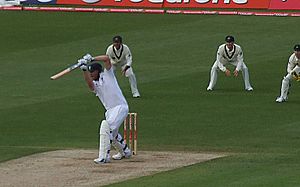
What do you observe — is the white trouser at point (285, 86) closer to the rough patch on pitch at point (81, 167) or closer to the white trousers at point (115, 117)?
the rough patch on pitch at point (81, 167)

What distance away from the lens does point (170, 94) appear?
1281 inches

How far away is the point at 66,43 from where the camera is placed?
43.8 m

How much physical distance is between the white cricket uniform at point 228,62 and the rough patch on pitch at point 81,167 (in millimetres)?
11404

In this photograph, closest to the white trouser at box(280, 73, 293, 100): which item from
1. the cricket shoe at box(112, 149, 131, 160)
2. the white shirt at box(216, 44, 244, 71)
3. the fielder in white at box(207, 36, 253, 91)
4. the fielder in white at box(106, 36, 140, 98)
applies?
the fielder in white at box(207, 36, 253, 91)

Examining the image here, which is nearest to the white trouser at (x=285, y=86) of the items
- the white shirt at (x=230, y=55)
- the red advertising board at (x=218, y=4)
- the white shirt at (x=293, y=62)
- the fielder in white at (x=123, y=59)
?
the white shirt at (x=293, y=62)

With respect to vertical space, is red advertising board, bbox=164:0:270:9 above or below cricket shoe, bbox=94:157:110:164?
above

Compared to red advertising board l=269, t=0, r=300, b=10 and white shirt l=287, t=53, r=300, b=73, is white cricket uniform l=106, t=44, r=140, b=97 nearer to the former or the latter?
white shirt l=287, t=53, r=300, b=73

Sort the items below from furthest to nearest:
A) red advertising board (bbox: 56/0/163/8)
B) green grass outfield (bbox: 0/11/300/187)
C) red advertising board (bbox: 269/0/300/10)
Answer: red advertising board (bbox: 56/0/163/8)
red advertising board (bbox: 269/0/300/10)
green grass outfield (bbox: 0/11/300/187)

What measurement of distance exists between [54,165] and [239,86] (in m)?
14.8

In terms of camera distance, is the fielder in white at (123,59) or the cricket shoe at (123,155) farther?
the fielder in white at (123,59)

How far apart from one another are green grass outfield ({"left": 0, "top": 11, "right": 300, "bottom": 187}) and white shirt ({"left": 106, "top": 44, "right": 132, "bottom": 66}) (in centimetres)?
102

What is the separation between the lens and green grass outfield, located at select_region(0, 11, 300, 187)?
22.0 meters

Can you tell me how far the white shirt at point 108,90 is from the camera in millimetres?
21109

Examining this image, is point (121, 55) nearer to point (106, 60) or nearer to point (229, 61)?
point (229, 61)
